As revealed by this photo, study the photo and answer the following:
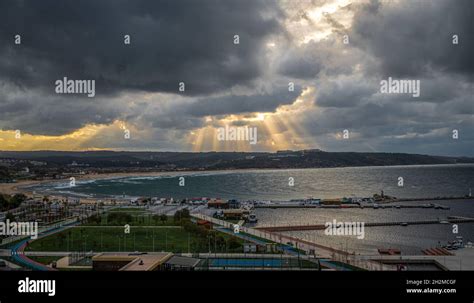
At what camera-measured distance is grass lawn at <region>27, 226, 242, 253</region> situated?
781 cm

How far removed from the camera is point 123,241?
337 inches

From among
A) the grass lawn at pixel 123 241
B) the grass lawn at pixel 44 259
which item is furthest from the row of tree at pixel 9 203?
the grass lawn at pixel 44 259

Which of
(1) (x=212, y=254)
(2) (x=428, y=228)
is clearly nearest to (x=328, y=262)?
(1) (x=212, y=254)

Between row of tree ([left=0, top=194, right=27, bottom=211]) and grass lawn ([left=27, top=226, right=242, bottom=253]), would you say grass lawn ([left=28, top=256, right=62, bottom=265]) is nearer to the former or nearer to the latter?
grass lawn ([left=27, top=226, right=242, bottom=253])

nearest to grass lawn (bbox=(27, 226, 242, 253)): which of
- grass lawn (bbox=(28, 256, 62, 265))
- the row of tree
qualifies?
grass lawn (bbox=(28, 256, 62, 265))

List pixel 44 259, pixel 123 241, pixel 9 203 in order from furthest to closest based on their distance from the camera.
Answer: pixel 9 203, pixel 123 241, pixel 44 259

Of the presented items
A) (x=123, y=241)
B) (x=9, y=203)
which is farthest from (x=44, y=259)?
(x=9, y=203)

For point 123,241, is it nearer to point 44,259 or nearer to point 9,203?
point 44,259

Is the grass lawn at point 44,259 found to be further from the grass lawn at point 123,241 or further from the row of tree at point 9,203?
the row of tree at point 9,203

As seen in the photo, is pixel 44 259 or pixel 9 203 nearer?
pixel 44 259

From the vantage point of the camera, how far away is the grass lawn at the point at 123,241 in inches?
308

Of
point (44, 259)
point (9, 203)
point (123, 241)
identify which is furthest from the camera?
point (9, 203)

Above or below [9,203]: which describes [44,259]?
below
